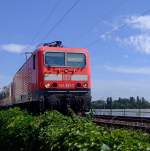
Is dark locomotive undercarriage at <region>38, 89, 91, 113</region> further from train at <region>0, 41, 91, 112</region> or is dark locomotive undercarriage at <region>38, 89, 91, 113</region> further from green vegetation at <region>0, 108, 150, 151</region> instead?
green vegetation at <region>0, 108, 150, 151</region>

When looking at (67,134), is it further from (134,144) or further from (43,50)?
(43,50)

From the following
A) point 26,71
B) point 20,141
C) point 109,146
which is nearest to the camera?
point 109,146

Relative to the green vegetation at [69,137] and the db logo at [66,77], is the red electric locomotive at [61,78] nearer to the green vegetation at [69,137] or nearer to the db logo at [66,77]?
the db logo at [66,77]

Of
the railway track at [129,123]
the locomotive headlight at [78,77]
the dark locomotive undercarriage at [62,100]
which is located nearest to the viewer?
the railway track at [129,123]

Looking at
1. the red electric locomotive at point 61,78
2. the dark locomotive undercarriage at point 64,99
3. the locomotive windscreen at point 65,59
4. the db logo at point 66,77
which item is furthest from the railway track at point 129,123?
the locomotive windscreen at point 65,59

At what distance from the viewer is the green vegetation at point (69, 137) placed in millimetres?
5703

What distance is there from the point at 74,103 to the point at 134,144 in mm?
18548

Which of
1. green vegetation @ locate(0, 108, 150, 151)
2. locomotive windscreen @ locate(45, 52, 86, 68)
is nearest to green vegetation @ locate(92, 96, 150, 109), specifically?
locomotive windscreen @ locate(45, 52, 86, 68)

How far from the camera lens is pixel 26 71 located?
29156mm

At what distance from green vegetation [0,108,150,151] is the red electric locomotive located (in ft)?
38.9

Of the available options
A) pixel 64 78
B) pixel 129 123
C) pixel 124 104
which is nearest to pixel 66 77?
pixel 64 78

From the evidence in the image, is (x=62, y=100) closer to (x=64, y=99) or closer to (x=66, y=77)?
(x=64, y=99)

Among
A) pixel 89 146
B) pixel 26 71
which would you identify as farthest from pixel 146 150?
pixel 26 71

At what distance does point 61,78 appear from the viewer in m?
24.2
